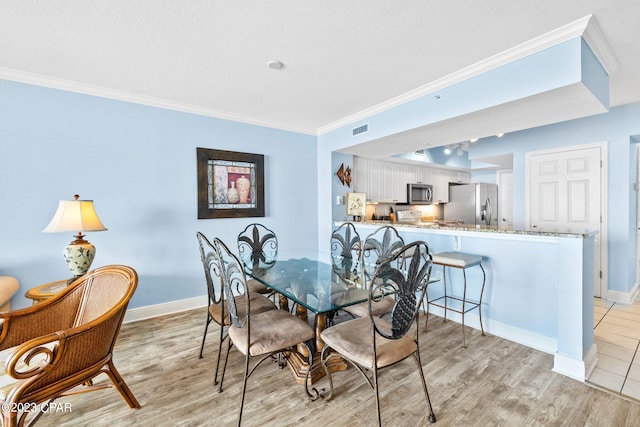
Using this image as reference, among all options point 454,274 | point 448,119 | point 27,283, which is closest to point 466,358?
point 454,274

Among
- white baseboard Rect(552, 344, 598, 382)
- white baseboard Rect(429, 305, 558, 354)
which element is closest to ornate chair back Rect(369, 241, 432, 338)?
white baseboard Rect(552, 344, 598, 382)

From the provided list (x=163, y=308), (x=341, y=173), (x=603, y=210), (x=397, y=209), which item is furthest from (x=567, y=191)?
(x=163, y=308)

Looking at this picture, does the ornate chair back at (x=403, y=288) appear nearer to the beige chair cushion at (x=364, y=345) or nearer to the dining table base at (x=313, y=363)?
the beige chair cushion at (x=364, y=345)

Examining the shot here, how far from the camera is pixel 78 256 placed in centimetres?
246

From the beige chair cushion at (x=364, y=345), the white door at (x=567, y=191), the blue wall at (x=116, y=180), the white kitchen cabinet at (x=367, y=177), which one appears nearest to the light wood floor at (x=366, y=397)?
the beige chair cushion at (x=364, y=345)

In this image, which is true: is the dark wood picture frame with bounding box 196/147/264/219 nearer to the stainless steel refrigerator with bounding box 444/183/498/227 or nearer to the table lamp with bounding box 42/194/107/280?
the table lamp with bounding box 42/194/107/280

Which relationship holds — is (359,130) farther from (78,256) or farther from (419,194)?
(78,256)

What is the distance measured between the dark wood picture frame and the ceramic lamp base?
124 cm

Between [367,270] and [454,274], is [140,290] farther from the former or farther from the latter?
[454,274]

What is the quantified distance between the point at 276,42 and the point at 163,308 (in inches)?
120

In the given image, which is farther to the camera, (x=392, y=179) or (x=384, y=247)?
(x=392, y=179)

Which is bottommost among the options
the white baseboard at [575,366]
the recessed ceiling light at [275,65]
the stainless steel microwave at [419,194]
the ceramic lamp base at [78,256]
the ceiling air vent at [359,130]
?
the white baseboard at [575,366]

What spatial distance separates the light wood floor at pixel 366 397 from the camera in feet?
5.66

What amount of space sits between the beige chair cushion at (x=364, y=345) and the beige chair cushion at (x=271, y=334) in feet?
0.56
